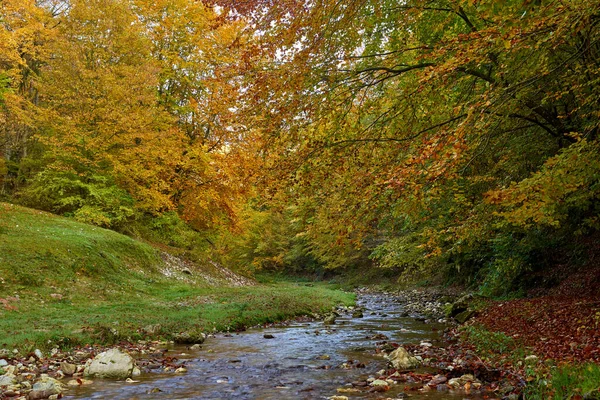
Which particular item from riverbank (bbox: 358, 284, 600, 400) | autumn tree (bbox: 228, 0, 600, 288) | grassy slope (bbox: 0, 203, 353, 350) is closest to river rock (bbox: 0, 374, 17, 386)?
grassy slope (bbox: 0, 203, 353, 350)

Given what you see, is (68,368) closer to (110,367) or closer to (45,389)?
(110,367)

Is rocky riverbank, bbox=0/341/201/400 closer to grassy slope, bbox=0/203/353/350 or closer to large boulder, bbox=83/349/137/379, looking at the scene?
large boulder, bbox=83/349/137/379

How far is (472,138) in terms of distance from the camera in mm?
7207

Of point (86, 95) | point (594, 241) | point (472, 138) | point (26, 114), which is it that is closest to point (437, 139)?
point (472, 138)

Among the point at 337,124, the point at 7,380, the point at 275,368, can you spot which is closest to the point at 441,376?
the point at 275,368

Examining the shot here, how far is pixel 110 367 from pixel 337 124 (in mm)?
6121

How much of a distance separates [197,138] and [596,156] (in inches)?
809

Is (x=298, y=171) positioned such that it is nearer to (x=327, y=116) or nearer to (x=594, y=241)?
(x=327, y=116)

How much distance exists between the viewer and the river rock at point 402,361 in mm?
7656

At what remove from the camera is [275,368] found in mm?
7973

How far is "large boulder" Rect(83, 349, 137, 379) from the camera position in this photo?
23.2 feet

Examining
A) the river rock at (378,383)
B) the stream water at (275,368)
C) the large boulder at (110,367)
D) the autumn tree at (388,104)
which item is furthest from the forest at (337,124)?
the large boulder at (110,367)

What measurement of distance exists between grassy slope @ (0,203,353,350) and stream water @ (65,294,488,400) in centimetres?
179

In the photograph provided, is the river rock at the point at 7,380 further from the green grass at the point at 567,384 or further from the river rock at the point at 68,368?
the green grass at the point at 567,384
